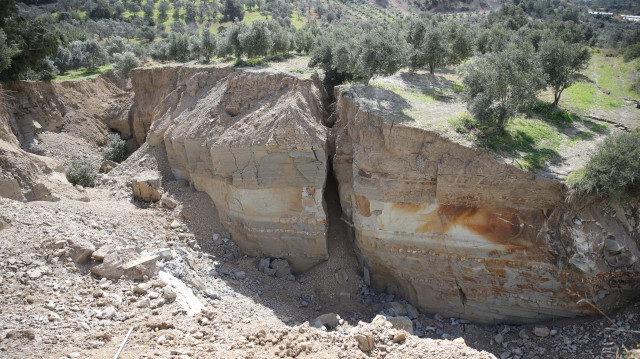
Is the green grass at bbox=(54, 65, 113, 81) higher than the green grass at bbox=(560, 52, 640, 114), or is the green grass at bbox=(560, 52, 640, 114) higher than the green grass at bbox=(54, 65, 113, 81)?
the green grass at bbox=(54, 65, 113, 81)

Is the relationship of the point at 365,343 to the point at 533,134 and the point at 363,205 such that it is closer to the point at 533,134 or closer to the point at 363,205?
the point at 363,205

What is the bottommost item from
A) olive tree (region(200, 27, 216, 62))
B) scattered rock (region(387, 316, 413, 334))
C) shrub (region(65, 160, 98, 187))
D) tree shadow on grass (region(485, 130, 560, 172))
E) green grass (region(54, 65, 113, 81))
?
scattered rock (region(387, 316, 413, 334))

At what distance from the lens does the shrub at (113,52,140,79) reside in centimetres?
2769

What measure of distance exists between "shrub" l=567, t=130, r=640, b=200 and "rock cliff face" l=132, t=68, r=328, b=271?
29.2 ft

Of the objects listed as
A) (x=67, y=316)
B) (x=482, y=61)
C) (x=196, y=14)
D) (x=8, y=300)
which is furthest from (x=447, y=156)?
(x=196, y=14)

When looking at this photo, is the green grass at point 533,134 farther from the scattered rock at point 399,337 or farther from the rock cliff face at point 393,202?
the scattered rock at point 399,337

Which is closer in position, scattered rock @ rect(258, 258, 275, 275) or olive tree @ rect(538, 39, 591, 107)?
scattered rock @ rect(258, 258, 275, 275)

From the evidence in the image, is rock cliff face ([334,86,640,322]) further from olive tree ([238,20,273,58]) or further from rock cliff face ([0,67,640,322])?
olive tree ([238,20,273,58])

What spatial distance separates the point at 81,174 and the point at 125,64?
1270 centimetres

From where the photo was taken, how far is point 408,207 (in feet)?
46.1

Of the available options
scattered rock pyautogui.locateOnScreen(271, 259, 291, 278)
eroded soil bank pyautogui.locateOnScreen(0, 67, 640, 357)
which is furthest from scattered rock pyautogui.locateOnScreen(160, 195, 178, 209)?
scattered rock pyautogui.locateOnScreen(271, 259, 291, 278)

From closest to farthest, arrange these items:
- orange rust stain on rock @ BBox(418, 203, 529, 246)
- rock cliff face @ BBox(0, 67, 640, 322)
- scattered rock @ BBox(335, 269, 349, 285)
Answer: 1. rock cliff face @ BBox(0, 67, 640, 322)
2. orange rust stain on rock @ BBox(418, 203, 529, 246)
3. scattered rock @ BBox(335, 269, 349, 285)

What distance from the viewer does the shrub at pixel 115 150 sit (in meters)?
23.6

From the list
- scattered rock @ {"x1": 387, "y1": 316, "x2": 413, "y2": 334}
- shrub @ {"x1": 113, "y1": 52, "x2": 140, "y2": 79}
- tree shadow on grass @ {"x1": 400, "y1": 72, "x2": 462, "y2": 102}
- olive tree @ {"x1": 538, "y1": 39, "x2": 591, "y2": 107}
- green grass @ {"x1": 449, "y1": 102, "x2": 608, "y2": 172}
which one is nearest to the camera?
scattered rock @ {"x1": 387, "y1": 316, "x2": 413, "y2": 334}
